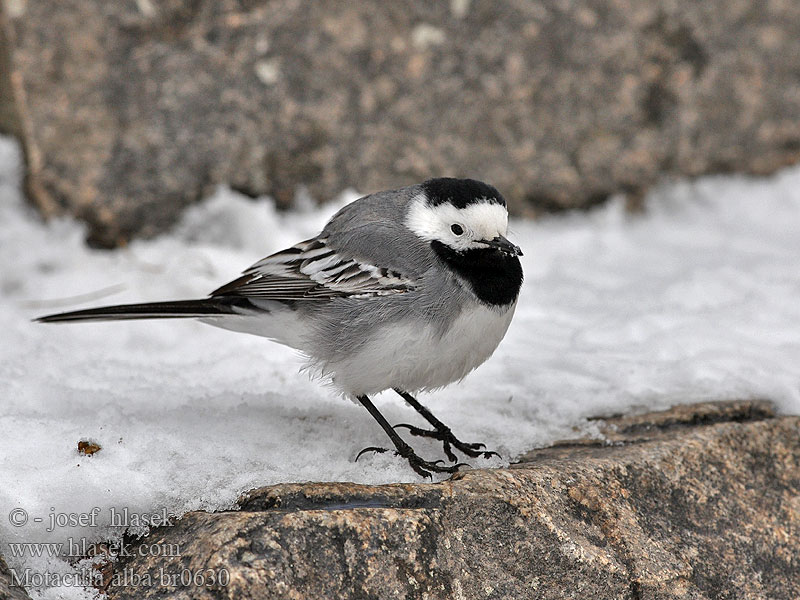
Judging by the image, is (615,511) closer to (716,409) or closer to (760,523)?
(760,523)

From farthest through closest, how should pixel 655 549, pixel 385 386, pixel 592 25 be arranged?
1. pixel 592 25
2. pixel 385 386
3. pixel 655 549

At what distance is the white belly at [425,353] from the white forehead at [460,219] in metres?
0.34

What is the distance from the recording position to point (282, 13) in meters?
5.97

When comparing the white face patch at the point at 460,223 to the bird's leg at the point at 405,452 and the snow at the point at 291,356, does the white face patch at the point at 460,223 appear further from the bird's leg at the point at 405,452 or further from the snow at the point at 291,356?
the bird's leg at the point at 405,452

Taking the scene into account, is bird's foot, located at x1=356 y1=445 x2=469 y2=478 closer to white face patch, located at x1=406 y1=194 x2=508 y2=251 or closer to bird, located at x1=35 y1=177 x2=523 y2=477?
bird, located at x1=35 y1=177 x2=523 y2=477

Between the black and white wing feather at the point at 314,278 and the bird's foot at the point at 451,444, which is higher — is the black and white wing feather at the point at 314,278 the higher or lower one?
the higher one

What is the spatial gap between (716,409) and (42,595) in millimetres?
3025

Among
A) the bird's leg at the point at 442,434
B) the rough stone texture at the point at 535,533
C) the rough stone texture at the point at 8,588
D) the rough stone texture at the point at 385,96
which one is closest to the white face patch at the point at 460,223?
the bird's leg at the point at 442,434

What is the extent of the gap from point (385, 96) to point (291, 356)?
7.92 feet

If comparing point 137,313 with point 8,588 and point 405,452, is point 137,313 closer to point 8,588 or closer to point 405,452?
point 405,452

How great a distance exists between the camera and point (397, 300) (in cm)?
354

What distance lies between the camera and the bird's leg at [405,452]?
3.49m

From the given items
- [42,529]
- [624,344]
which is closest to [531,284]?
[624,344]

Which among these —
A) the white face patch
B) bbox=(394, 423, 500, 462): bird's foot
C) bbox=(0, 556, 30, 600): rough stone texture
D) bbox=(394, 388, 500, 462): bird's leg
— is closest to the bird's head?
the white face patch
